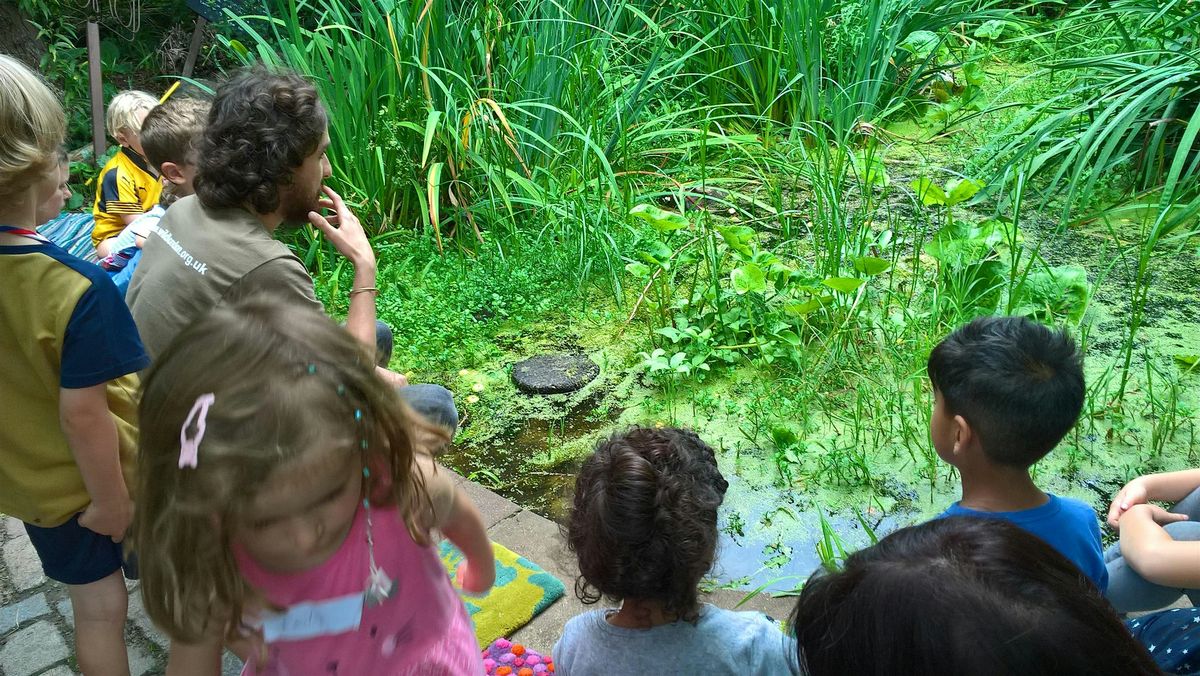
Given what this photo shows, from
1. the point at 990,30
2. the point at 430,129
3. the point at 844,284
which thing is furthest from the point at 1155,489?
the point at 990,30

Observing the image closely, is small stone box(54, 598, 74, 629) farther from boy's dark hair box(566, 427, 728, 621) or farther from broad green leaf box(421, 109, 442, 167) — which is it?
broad green leaf box(421, 109, 442, 167)

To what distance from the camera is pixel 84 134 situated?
6328 mm

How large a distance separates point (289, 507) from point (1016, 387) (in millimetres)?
1357

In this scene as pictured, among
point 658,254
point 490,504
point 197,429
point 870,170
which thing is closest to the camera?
point 197,429

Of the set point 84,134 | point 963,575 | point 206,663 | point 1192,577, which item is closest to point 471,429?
point 206,663

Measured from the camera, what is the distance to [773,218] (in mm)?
4359

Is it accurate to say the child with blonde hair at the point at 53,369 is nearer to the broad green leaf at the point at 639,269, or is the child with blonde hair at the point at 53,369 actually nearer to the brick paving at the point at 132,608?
the brick paving at the point at 132,608

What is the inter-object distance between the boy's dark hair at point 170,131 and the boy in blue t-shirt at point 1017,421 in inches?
91.3

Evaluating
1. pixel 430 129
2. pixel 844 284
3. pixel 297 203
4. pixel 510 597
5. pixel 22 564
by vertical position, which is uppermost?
pixel 297 203

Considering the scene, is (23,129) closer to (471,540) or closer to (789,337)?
(471,540)

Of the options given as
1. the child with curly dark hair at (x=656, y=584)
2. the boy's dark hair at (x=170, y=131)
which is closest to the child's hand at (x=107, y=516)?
the child with curly dark hair at (x=656, y=584)

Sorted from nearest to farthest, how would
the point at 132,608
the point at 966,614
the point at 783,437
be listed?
the point at 966,614 < the point at 132,608 < the point at 783,437

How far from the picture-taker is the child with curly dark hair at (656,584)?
61.3 inches

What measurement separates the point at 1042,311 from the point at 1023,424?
1.71 meters
